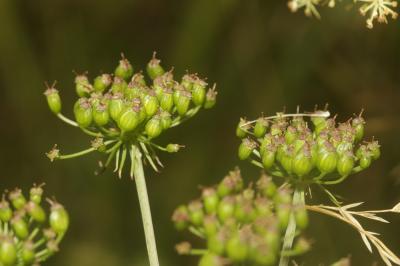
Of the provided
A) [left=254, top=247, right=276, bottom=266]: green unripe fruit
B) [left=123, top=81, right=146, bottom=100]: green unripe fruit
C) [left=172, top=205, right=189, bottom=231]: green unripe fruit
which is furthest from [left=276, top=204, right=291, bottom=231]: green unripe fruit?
[left=123, top=81, right=146, bottom=100]: green unripe fruit

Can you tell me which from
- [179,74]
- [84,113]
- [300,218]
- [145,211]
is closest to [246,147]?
[145,211]

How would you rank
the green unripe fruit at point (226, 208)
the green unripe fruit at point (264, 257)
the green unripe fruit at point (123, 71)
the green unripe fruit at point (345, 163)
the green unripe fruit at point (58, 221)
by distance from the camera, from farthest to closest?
the green unripe fruit at point (123, 71)
the green unripe fruit at point (345, 163)
the green unripe fruit at point (58, 221)
the green unripe fruit at point (226, 208)
the green unripe fruit at point (264, 257)

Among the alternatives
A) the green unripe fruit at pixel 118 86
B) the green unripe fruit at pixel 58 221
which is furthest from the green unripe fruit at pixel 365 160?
the green unripe fruit at pixel 58 221

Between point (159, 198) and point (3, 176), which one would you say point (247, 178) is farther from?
point (3, 176)

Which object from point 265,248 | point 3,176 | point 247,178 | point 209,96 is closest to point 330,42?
point 247,178

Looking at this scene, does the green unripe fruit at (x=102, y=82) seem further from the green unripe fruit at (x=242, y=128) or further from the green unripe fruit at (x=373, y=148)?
the green unripe fruit at (x=373, y=148)

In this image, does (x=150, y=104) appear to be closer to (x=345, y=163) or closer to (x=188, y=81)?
(x=188, y=81)
